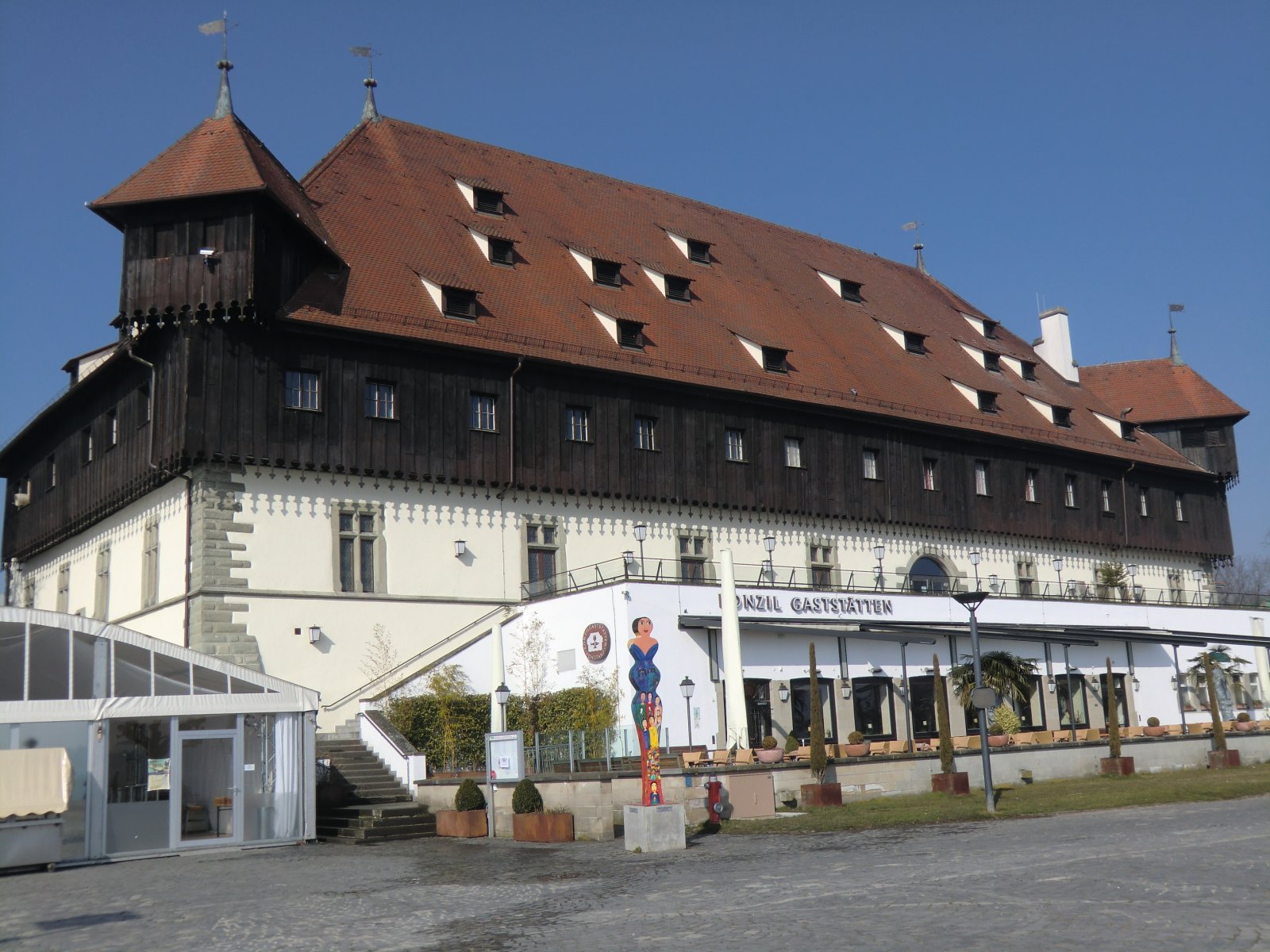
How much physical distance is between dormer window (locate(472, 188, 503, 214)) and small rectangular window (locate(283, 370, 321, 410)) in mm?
10663

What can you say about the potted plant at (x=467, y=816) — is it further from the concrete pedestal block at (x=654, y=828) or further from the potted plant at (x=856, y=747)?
the potted plant at (x=856, y=747)

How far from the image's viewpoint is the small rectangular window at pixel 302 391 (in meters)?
31.6

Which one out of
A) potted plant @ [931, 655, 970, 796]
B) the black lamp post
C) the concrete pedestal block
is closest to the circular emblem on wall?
the black lamp post

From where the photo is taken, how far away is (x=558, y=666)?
3250 centimetres

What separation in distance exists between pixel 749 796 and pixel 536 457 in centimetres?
1297

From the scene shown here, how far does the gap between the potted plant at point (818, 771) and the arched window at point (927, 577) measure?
13284mm

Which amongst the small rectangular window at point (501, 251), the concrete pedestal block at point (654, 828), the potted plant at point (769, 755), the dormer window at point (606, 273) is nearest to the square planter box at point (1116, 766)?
the potted plant at point (769, 755)

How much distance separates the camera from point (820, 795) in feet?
86.6

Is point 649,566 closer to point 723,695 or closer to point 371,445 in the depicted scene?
point 723,695

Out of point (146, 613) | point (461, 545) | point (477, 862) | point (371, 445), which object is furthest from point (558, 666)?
point (477, 862)

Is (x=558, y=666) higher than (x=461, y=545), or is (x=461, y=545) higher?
(x=461, y=545)

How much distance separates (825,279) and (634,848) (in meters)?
33.6

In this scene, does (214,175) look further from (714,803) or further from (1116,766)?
(1116,766)

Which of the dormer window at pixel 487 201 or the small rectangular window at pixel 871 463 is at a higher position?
the dormer window at pixel 487 201
